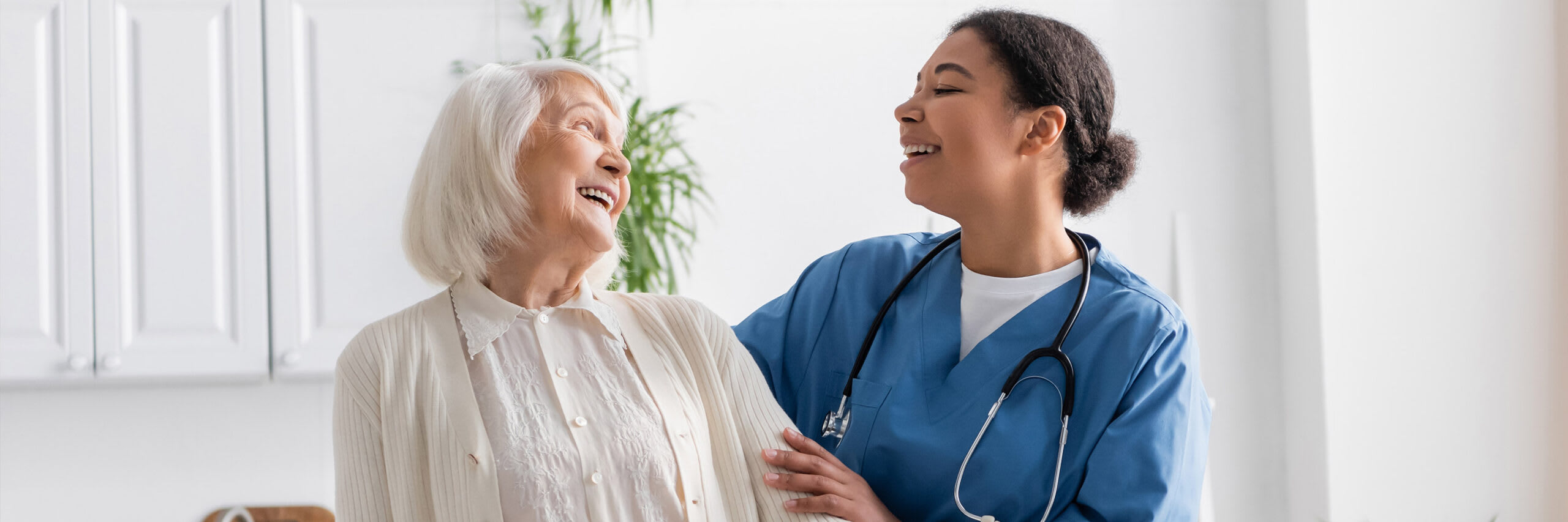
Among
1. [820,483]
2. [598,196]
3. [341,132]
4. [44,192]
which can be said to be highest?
[341,132]

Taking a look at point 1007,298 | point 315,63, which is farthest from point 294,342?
point 1007,298

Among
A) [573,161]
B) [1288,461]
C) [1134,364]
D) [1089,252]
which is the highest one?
[573,161]

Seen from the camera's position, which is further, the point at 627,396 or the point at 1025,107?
the point at 1025,107

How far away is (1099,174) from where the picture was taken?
4.57 ft

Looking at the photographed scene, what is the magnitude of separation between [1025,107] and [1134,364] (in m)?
0.36

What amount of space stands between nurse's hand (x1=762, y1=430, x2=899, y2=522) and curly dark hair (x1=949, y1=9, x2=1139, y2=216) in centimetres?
53

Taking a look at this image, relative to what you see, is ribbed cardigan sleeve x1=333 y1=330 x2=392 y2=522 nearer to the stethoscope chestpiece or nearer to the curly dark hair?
the stethoscope chestpiece

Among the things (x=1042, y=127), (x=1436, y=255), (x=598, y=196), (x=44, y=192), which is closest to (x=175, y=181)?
(x=44, y=192)

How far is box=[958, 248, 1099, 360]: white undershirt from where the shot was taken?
1339mm

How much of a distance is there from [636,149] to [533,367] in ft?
3.92

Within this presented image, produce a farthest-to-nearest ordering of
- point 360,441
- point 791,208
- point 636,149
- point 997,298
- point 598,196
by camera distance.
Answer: point 791,208 → point 636,149 → point 997,298 → point 598,196 → point 360,441

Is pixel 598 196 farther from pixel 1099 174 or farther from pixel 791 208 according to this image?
pixel 791 208

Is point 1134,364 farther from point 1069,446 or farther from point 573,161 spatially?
point 573,161

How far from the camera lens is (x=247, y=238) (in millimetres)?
2113
